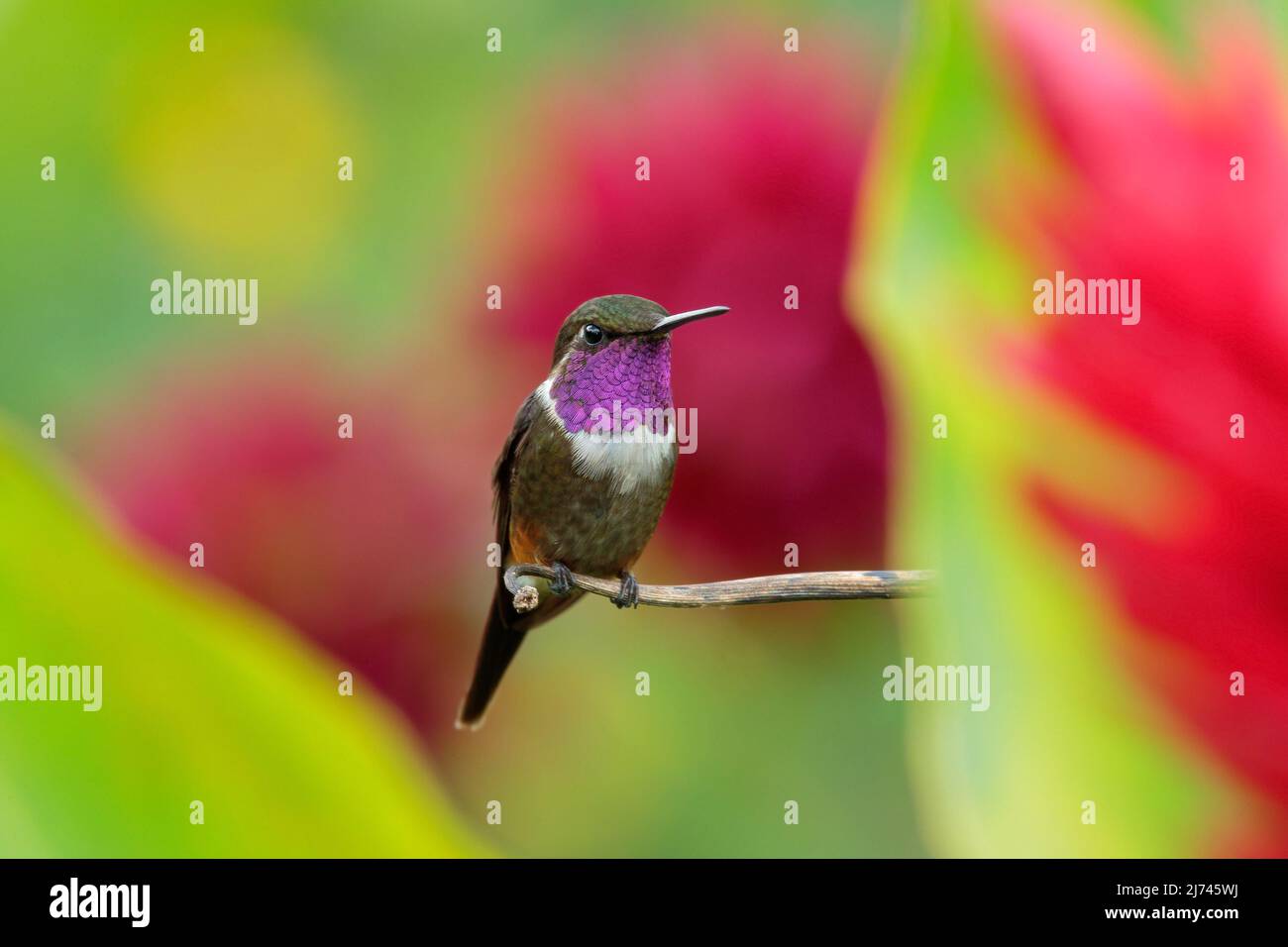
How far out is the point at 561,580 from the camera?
0.63 meters

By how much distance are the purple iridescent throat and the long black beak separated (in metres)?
0.02

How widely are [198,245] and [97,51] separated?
→ 0.16 meters

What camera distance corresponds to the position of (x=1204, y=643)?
1.08 ft

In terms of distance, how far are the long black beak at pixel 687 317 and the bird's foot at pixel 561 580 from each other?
0.14m

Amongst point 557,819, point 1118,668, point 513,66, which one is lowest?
point 557,819

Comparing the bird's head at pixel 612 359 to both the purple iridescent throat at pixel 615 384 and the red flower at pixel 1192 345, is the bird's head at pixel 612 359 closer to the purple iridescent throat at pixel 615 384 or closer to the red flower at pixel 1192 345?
the purple iridescent throat at pixel 615 384

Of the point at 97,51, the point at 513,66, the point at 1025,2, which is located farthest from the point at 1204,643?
the point at 97,51

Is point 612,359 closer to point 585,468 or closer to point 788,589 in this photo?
point 585,468

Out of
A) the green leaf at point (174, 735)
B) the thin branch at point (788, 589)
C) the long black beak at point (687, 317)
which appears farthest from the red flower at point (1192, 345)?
the green leaf at point (174, 735)

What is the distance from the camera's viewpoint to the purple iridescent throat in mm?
601

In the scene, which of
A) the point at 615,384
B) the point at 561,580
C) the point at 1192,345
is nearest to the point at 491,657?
the point at 561,580

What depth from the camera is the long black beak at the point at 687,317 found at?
55cm

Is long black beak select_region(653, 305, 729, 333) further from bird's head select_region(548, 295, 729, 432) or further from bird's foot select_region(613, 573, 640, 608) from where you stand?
bird's foot select_region(613, 573, 640, 608)

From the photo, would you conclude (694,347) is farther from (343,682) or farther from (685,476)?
(343,682)
